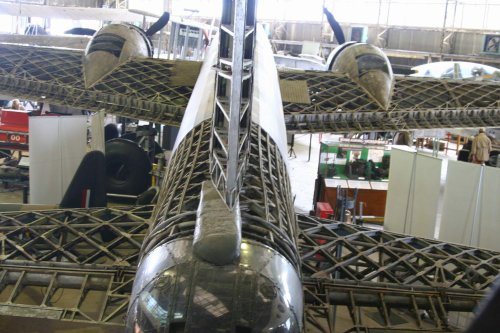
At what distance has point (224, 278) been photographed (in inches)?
156

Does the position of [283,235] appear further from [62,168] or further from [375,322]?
[62,168]

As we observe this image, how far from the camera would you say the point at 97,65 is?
14023mm

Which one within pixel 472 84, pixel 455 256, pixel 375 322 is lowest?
pixel 375 322

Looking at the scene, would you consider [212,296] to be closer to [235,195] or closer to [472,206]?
[235,195]

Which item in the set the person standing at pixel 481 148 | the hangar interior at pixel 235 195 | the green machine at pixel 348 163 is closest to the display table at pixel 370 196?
the hangar interior at pixel 235 195

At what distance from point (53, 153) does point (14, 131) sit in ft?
15.8

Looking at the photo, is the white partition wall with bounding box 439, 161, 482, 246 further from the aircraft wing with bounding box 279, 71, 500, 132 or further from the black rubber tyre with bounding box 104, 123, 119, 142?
the black rubber tyre with bounding box 104, 123, 119, 142

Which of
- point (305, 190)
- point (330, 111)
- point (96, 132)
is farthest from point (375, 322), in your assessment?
point (305, 190)

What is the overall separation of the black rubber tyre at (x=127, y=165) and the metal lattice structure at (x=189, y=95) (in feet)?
4.98

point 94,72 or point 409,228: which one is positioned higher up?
point 94,72

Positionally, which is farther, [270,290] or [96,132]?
[96,132]

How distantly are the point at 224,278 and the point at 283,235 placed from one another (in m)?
1.11

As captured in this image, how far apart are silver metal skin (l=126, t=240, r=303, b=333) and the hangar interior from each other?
1 centimetres

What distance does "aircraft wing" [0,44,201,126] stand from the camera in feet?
41.5
